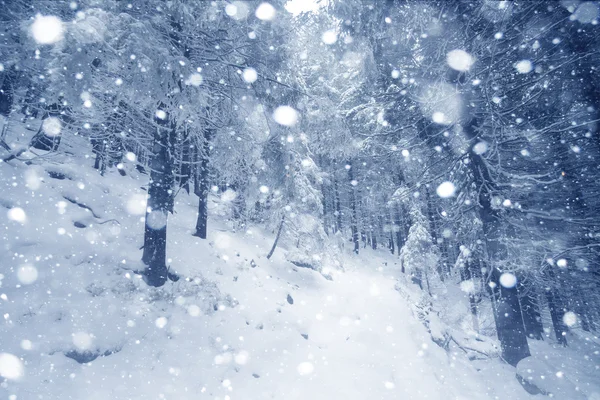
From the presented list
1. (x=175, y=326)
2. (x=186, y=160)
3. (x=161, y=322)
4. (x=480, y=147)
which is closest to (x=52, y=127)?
(x=186, y=160)

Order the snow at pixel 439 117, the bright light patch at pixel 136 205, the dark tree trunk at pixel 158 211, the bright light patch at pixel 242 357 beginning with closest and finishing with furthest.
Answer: the bright light patch at pixel 242 357, the dark tree trunk at pixel 158 211, the snow at pixel 439 117, the bright light patch at pixel 136 205

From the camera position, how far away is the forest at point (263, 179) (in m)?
5.20

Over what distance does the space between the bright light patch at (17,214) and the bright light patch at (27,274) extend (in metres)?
1.90

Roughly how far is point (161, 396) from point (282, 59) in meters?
7.55

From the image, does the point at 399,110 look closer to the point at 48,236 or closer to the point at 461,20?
the point at 461,20

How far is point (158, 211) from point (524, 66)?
9104 mm

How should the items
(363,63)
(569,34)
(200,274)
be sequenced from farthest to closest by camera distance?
(200,274)
(363,63)
(569,34)

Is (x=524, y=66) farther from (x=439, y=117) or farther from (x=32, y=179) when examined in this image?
(x=32, y=179)

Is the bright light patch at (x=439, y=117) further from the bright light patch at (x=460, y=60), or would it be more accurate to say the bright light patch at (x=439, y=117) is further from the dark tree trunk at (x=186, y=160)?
the dark tree trunk at (x=186, y=160)

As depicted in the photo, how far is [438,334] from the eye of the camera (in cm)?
1162

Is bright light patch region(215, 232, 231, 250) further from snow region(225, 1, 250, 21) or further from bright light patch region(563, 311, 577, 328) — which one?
bright light patch region(563, 311, 577, 328)

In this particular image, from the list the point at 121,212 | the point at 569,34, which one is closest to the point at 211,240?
the point at 121,212

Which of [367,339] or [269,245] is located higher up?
[269,245]

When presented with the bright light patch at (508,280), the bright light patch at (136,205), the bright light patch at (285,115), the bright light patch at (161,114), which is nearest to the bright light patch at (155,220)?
the bright light patch at (161,114)
